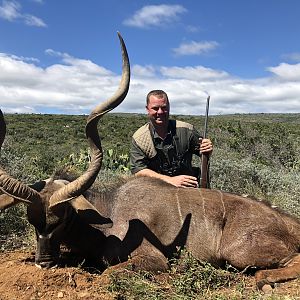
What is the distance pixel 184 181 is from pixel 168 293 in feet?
5.69

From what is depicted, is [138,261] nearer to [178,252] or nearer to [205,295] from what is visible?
[178,252]

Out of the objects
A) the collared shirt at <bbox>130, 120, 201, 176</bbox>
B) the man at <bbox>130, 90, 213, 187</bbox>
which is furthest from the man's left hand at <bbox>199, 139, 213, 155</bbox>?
the collared shirt at <bbox>130, 120, 201, 176</bbox>

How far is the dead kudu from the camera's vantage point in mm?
4320

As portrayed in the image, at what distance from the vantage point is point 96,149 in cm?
452

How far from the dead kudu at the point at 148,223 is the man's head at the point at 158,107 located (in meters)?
1.30

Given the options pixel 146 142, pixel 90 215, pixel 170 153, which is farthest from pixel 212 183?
pixel 90 215

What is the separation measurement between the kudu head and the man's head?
173 centimetres

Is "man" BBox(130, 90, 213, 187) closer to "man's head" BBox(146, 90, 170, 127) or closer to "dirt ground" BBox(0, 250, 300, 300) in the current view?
"man's head" BBox(146, 90, 170, 127)

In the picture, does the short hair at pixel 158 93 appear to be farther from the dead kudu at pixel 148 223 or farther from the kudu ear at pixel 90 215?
the kudu ear at pixel 90 215

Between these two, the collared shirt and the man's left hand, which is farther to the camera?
the collared shirt

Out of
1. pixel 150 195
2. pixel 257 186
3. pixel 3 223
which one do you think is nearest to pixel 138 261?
pixel 150 195

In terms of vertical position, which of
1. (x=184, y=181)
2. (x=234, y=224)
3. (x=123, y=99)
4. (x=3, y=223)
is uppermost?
(x=123, y=99)

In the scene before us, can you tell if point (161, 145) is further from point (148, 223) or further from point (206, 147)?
point (148, 223)

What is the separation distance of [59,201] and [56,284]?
2.52ft
